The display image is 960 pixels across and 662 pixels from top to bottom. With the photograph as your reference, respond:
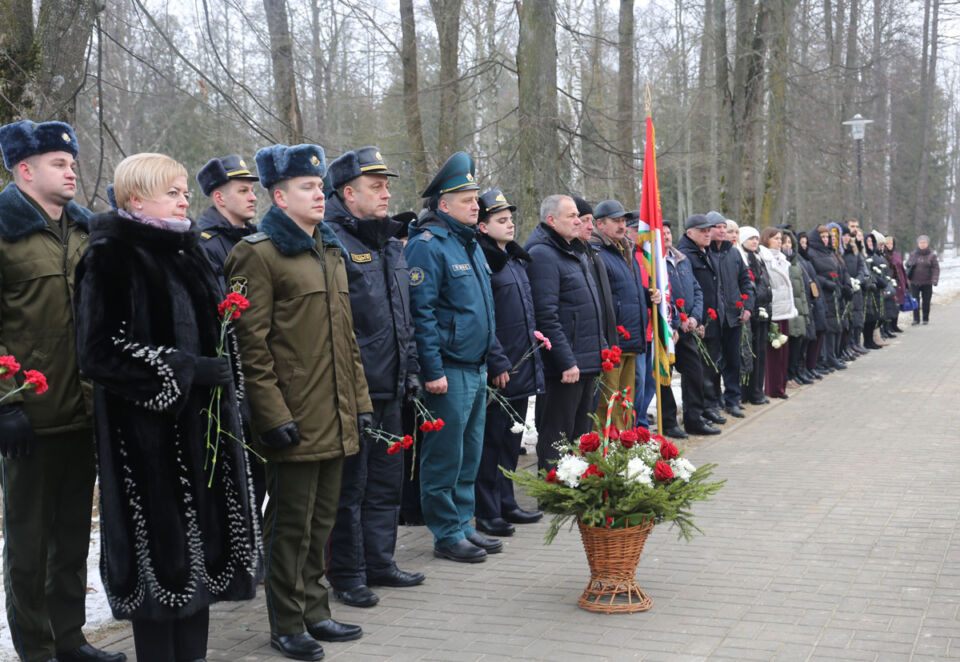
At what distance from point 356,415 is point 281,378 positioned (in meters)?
0.45

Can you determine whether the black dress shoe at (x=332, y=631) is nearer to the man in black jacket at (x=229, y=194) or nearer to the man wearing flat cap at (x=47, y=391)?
the man wearing flat cap at (x=47, y=391)

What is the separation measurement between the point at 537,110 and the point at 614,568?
23.9ft

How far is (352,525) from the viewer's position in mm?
5680

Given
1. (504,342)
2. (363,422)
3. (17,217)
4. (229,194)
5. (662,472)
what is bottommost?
(662,472)

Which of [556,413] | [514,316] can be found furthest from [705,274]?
[514,316]

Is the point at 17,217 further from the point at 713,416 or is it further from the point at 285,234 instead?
the point at 713,416

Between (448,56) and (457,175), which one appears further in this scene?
(448,56)

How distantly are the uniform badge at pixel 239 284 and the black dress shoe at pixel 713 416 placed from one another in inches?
305

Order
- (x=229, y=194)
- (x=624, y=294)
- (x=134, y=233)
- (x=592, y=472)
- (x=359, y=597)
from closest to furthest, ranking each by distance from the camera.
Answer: (x=134, y=233)
(x=592, y=472)
(x=359, y=597)
(x=229, y=194)
(x=624, y=294)

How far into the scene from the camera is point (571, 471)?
17.8 ft

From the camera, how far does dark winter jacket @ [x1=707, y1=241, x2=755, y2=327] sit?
1195cm

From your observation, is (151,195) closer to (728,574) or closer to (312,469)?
(312,469)

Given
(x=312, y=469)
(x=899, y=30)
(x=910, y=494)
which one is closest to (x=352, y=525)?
(x=312, y=469)

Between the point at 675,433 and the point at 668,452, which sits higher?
the point at 668,452
